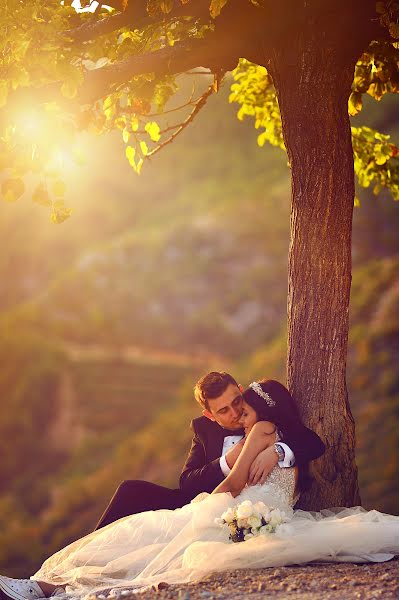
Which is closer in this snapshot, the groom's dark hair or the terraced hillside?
the groom's dark hair

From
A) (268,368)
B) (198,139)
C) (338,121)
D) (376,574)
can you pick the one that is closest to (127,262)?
(198,139)

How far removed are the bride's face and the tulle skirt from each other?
1.42 feet

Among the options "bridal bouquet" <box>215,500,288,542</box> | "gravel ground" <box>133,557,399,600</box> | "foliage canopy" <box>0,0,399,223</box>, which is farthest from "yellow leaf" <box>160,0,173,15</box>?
"gravel ground" <box>133,557,399,600</box>

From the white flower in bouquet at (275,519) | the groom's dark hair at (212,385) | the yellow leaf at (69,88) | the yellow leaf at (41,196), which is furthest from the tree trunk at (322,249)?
the yellow leaf at (41,196)

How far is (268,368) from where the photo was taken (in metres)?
17.0

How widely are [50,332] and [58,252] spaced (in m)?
4.10

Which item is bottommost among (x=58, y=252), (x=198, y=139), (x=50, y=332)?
(x=50, y=332)

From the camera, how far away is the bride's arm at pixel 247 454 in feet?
16.7

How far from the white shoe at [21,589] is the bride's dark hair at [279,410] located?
1.71 meters

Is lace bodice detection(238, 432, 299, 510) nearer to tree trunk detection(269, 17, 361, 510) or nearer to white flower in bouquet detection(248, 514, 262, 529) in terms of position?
white flower in bouquet detection(248, 514, 262, 529)

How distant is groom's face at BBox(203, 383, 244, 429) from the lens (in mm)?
5246

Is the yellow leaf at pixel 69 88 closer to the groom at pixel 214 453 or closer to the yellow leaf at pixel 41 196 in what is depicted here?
the yellow leaf at pixel 41 196

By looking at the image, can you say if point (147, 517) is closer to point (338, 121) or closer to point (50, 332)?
point (338, 121)

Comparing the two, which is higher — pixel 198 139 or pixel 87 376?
pixel 198 139
